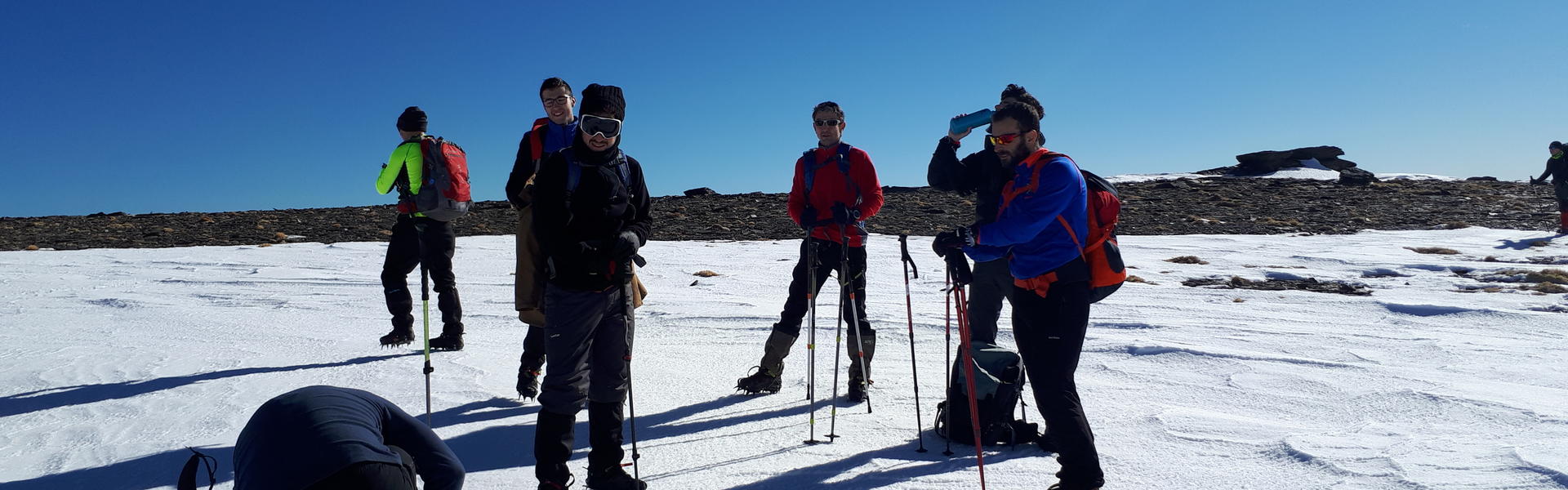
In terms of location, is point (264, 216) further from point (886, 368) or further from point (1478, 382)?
point (1478, 382)

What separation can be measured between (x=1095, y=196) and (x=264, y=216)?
62.3ft

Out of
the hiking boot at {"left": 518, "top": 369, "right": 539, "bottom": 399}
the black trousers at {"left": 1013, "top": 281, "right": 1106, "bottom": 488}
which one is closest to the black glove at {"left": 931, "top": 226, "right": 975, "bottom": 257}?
the black trousers at {"left": 1013, "top": 281, "right": 1106, "bottom": 488}

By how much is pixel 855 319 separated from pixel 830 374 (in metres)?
1.10

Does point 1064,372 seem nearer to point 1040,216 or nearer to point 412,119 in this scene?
point 1040,216

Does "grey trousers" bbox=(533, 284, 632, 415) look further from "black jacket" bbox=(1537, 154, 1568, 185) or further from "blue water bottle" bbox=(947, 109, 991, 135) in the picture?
"black jacket" bbox=(1537, 154, 1568, 185)

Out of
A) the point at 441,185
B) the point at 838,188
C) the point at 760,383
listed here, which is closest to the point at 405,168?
the point at 441,185

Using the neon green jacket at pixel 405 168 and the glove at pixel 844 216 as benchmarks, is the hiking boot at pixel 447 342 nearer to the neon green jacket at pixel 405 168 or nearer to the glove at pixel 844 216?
the neon green jacket at pixel 405 168

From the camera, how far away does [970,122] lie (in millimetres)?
4855

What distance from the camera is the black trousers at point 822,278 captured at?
5.39 meters

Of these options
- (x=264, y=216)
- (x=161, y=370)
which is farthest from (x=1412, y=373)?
(x=264, y=216)

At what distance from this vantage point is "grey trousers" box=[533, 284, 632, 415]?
3615 mm

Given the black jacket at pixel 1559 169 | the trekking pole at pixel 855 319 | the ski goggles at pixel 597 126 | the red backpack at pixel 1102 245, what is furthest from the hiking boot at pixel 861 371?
the black jacket at pixel 1559 169

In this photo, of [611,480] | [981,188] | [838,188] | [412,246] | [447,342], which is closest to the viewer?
[611,480]

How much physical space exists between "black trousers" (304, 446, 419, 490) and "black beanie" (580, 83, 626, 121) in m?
1.72
